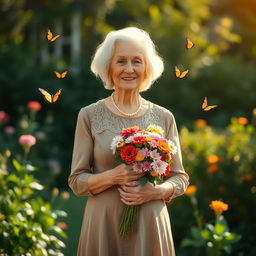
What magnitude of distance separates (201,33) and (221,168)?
771cm

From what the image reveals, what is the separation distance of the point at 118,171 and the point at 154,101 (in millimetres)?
8710

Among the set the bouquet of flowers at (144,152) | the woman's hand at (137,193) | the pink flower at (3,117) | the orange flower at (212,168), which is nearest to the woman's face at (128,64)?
the bouquet of flowers at (144,152)

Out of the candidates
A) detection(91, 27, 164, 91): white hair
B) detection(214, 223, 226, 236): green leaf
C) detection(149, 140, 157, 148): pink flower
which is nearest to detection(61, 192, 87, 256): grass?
detection(214, 223, 226, 236): green leaf

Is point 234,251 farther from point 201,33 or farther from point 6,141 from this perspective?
point 201,33

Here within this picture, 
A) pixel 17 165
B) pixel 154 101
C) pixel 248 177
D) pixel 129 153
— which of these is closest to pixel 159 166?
pixel 129 153

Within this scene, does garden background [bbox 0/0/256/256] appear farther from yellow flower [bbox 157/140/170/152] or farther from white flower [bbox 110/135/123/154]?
yellow flower [bbox 157/140/170/152]

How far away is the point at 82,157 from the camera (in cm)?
297

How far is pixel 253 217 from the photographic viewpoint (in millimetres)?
5434

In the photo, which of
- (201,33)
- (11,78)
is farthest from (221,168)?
(201,33)

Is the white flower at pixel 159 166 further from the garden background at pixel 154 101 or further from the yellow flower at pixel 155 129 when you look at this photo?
the garden background at pixel 154 101

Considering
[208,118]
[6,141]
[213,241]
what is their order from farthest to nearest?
[208,118] < [6,141] < [213,241]

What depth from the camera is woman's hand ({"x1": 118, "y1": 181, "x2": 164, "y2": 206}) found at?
9.33 feet

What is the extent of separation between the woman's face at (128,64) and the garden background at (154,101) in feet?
4.92

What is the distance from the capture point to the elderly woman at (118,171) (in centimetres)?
290
